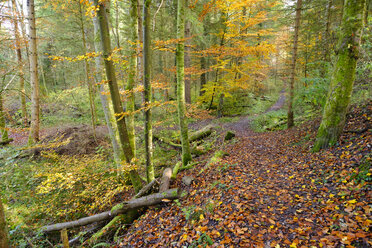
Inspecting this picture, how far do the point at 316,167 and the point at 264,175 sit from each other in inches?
56.1

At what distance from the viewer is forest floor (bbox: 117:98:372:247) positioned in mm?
3172

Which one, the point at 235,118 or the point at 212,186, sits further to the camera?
the point at 235,118

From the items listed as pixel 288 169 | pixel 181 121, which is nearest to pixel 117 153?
pixel 181 121

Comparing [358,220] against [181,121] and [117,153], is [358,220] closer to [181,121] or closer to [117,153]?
[181,121]

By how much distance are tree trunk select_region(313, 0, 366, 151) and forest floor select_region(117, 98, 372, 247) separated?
0.42m

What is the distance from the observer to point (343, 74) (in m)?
5.16

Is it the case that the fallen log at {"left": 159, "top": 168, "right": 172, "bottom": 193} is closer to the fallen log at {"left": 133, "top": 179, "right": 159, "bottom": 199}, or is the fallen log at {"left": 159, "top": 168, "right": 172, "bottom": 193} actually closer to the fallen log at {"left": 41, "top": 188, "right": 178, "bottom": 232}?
the fallen log at {"left": 133, "top": 179, "right": 159, "bottom": 199}

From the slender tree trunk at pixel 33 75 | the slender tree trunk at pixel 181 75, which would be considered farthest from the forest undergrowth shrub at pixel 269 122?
the slender tree trunk at pixel 33 75

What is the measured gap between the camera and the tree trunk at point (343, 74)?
16.0 feet

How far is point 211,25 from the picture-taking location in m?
14.7

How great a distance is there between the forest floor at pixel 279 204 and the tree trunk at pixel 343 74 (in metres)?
0.42

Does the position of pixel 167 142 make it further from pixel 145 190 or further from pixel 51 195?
pixel 51 195

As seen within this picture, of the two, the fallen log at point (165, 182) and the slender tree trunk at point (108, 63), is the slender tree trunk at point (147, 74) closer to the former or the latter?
the fallen log at point (165, 182)

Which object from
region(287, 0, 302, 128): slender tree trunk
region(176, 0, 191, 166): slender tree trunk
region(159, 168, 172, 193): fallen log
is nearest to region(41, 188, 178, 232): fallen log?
region(159, 168, 172, 193): fallen log
